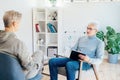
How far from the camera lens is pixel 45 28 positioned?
209 inches

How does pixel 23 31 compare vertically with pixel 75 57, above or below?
above

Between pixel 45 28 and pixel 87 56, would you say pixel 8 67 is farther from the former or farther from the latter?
pixel 45 28

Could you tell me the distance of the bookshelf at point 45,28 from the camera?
207 inches

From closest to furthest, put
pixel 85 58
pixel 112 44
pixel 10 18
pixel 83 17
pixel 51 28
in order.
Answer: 1. pixel 10 18
2. pixel 85 58
3. pixel 112 44
4. pixel 51 28
5. pixel 83 17

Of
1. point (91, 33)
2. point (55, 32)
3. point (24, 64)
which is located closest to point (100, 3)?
point (55, 32)

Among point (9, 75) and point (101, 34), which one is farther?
point (101, 34)

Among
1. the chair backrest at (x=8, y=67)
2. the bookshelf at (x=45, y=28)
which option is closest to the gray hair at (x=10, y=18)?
the chair backrest at (x=8, y=67)

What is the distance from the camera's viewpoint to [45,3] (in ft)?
17.8

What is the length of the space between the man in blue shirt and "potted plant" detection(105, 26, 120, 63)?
1.71m

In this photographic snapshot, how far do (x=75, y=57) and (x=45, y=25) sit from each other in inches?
89.9

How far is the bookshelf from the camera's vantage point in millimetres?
5258

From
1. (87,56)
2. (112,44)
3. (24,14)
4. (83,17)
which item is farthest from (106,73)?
(24,14)

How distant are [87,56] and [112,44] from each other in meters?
2.00

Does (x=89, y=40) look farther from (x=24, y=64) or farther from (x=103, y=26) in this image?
(x=103, y=26)
